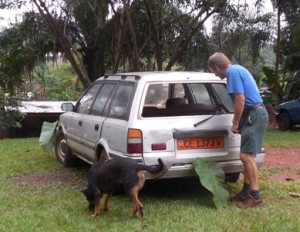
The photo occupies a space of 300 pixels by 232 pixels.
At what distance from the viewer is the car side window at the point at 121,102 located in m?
5.95

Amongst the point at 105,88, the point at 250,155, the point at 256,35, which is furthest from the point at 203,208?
the point at 256,35

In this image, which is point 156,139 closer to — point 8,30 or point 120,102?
point 120,102

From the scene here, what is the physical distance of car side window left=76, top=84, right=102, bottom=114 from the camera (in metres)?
7.25

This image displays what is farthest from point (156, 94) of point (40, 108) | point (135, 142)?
point (40, 108)

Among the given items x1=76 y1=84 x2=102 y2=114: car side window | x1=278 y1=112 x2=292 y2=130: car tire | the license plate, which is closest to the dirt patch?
x1=76 y1=84 x2=102 y2=114: car side window

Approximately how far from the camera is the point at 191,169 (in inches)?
223

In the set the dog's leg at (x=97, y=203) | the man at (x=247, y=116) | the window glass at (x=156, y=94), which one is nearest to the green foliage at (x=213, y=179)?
the man at (x=247, y=116)

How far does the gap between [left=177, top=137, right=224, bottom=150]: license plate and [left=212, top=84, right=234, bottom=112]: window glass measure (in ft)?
1.79

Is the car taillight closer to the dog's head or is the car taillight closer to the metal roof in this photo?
the dog's head

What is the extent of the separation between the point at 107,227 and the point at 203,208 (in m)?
1.20

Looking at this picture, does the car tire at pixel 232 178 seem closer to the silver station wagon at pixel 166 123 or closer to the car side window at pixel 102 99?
the silver station wagon at pixel 166 123

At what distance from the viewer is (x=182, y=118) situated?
227 inches

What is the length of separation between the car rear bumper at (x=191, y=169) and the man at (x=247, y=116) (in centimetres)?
28

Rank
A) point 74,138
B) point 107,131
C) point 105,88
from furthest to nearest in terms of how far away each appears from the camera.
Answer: point 74,138
point 105,88
point 107,131
